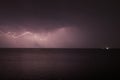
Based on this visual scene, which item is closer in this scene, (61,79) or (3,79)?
(3,79)

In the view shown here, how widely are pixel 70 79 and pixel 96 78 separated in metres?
1.96

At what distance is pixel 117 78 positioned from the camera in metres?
11.4

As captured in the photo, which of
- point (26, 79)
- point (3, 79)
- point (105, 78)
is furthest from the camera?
point (105, 78)

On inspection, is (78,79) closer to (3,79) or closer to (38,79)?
(38,79)

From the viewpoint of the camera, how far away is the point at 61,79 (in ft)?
38.6

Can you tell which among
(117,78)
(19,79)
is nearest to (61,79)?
(19,79)

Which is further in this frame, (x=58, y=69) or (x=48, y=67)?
(x=48, y=67)

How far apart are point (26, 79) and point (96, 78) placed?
16.9 ft

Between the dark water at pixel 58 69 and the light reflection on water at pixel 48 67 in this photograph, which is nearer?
the dark water at pixel 58 69

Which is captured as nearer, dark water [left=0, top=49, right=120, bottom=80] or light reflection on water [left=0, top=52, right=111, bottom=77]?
dark water [left=0, top=49, right=120, bottom=80]

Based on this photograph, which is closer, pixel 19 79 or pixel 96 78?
pixel 19 79

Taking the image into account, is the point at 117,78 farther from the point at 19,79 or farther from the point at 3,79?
the point at 3,79

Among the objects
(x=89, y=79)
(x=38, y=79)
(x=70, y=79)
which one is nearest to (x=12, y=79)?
(x=38, y=79)

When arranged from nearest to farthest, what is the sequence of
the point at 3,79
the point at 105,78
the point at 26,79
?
1. the point at 3,79
2. the point at 26,79
3. the point at 105,78
